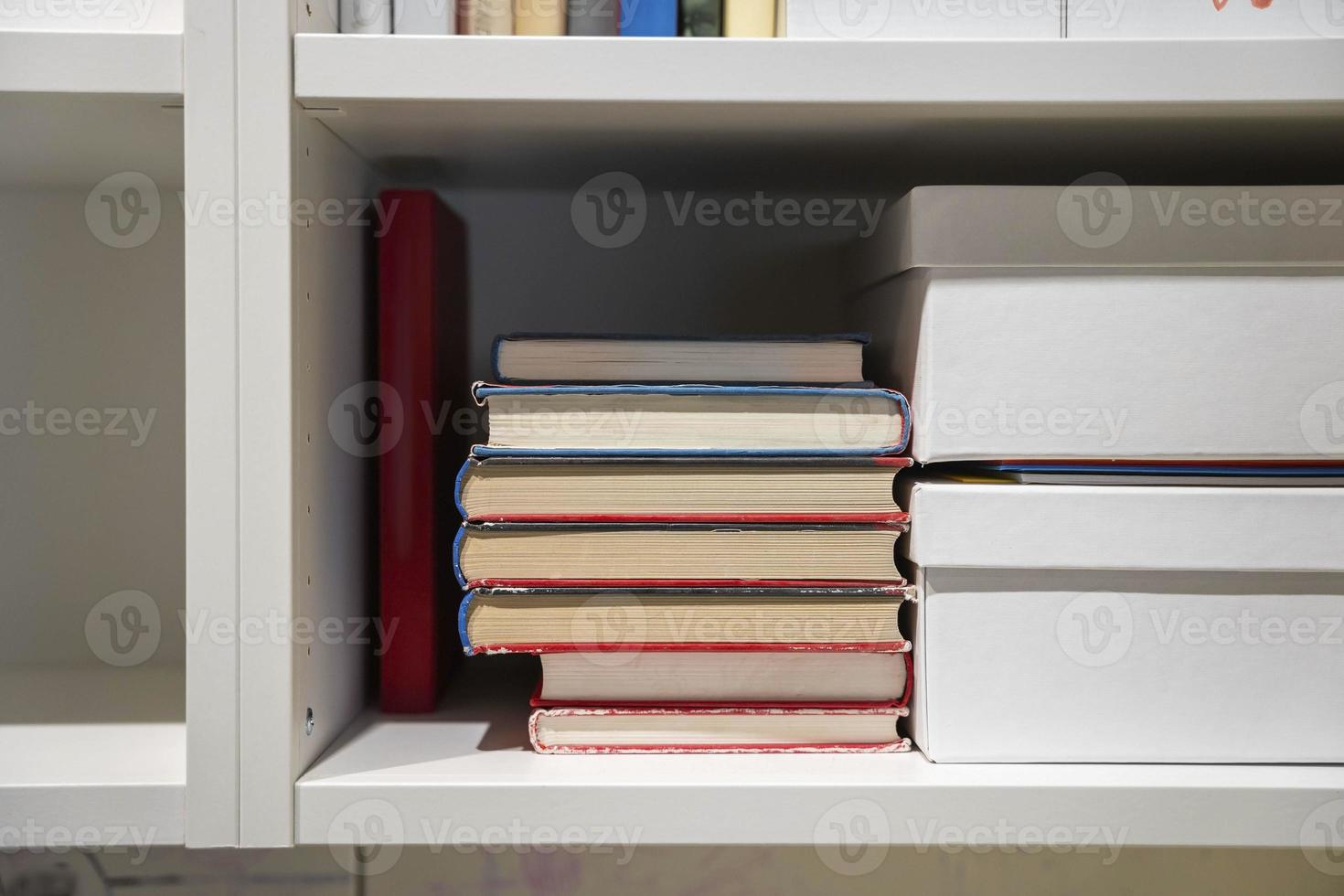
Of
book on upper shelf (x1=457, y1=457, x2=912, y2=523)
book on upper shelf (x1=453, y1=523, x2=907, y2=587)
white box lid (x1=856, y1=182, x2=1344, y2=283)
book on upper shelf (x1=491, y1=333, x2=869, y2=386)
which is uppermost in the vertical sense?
white box lid (x1=856, y1=182, x2=1344, y2=283)

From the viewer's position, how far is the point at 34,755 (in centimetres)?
49

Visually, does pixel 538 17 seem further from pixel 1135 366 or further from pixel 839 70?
pixel 1135 366

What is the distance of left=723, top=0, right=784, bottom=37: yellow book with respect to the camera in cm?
49

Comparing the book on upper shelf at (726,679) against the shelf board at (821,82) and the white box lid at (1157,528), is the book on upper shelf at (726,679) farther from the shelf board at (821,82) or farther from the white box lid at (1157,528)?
the shelf board at (821,82)

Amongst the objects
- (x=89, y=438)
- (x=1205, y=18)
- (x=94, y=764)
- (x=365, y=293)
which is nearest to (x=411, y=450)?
(x=365, y=293)

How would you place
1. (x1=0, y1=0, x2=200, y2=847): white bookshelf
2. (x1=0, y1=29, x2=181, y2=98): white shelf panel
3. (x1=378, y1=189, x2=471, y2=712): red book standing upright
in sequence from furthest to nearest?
(x1=0, y1=0, x2=200, y2=847): white bookshelf < (x1=378, y1=189, x2=471, y2=712): red book standing upright < (x1=0, y1=29, x2=181, y2=98): white shelf panel

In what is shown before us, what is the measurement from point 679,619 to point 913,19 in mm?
313

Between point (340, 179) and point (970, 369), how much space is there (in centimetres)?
34

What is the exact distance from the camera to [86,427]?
72 cm

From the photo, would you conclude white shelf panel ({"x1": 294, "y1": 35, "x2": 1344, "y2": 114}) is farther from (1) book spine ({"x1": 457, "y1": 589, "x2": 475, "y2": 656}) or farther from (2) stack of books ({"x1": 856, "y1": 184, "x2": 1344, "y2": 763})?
(1) book spine ({"x1": 457, "y1": 589, "x2": 475, "y2": 656})

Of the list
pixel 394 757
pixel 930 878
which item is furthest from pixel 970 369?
pixel 930 878

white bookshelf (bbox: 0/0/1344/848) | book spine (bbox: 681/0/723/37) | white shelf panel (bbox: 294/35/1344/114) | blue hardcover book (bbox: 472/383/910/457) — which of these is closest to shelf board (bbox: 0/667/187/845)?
white bookshelf (bbox: 0/0/1344/848)

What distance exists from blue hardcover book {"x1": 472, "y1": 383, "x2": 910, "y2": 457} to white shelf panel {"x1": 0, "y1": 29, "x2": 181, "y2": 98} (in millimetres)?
198

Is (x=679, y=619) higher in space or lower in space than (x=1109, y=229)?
lower
